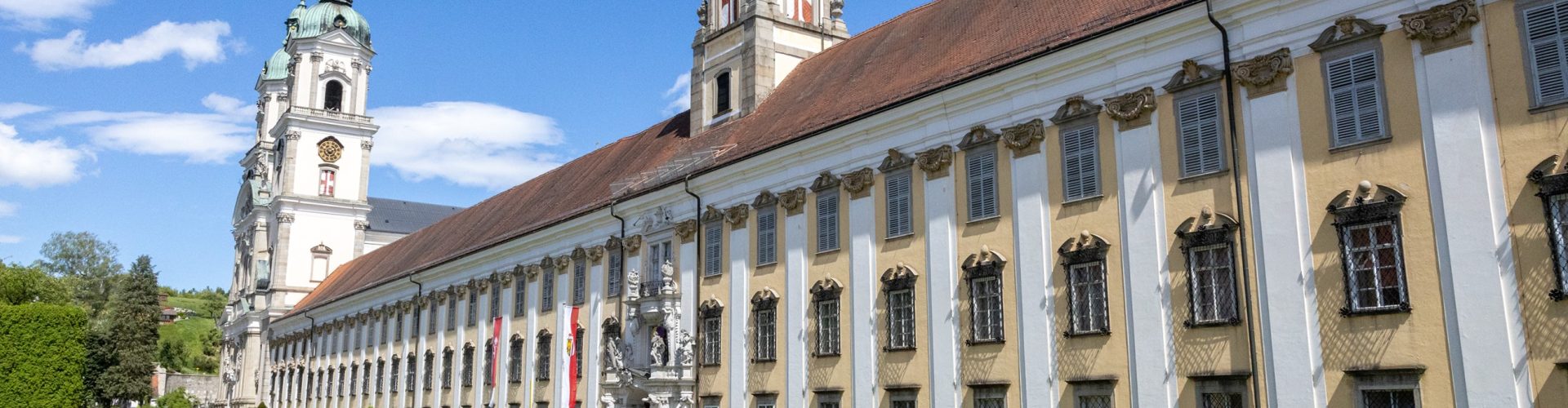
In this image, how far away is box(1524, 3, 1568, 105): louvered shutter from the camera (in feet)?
56.1

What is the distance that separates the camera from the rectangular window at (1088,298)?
2294 cm

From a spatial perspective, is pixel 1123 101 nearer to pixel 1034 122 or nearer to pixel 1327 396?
pixel 1034 122

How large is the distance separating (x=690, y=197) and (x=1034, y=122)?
13.0 m

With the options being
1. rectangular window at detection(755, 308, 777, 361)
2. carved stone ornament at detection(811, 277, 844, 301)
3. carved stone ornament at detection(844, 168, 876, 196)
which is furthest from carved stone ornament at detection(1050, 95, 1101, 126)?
rectangular window at detection(755, 308, 777, 361)

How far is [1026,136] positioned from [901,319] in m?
4.92

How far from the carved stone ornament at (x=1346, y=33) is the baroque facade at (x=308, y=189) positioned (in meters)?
79.2

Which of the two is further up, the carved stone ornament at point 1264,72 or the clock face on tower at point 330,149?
the clock face on tower at point 330,149

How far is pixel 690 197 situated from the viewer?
35531mm

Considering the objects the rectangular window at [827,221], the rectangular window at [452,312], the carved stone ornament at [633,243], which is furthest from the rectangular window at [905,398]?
the rectangular window at [452,312]

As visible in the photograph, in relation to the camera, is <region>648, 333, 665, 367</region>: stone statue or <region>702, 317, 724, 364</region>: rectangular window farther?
<region>648, 333, 665, 367</region>: stone statue

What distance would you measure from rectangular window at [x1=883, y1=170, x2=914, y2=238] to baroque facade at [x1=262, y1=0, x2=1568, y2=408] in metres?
0.08

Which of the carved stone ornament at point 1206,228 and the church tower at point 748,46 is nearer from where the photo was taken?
the carved stone ornament at point 1206,228

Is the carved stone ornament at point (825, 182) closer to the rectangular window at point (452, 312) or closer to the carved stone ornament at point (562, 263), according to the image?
the carved stone ornament at point (562, 263)

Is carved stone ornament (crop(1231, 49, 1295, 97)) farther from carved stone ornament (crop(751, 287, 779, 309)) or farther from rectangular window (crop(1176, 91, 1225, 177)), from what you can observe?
carved stone ornament (crop(751, 287, 779, 309))
